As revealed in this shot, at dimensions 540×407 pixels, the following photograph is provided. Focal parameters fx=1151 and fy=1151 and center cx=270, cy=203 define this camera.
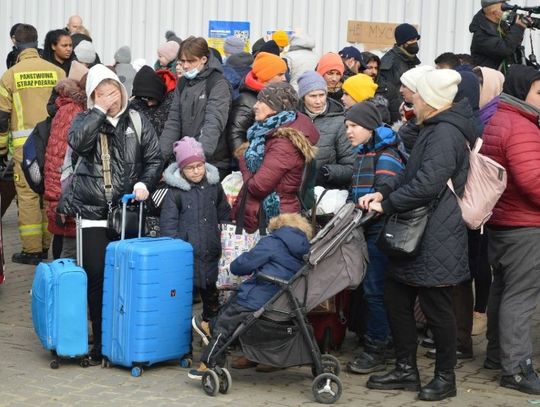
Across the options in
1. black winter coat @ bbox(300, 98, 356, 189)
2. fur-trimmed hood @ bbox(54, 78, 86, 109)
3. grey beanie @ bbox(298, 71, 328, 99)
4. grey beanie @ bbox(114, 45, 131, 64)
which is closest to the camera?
black winter coat @ bbox(300, 98, 356, 189)

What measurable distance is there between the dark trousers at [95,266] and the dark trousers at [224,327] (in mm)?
1106

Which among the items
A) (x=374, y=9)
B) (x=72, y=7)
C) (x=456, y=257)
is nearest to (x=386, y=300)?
(x=456, y=257)

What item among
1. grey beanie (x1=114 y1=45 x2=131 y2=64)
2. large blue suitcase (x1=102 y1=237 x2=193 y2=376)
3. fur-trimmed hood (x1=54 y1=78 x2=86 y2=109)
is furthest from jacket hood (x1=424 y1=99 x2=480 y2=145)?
grey beanie (x1=114 y1=45 x2=131 y2=64)

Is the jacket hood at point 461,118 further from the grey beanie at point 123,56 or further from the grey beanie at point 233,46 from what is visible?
the grey beanie at point 123,56

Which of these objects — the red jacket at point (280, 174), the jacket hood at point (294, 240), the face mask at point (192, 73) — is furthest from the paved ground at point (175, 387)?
the face mask at point (192, 73)

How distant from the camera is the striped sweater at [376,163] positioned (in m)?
7.59

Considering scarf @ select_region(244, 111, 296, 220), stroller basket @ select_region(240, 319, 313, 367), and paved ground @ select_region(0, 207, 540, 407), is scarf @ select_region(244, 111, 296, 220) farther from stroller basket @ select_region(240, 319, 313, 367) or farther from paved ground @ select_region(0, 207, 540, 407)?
paved ground @ select_region(0, 207, 540, 407)

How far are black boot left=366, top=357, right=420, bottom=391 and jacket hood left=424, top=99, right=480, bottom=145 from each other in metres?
1.46

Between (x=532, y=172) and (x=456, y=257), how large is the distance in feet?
2.44

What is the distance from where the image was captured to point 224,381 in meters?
7.18

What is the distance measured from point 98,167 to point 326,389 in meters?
2.22

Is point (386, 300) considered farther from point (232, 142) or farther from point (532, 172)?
point (232, 142)

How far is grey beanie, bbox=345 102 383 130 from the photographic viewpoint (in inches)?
299

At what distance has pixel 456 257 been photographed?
7031 millimetres
